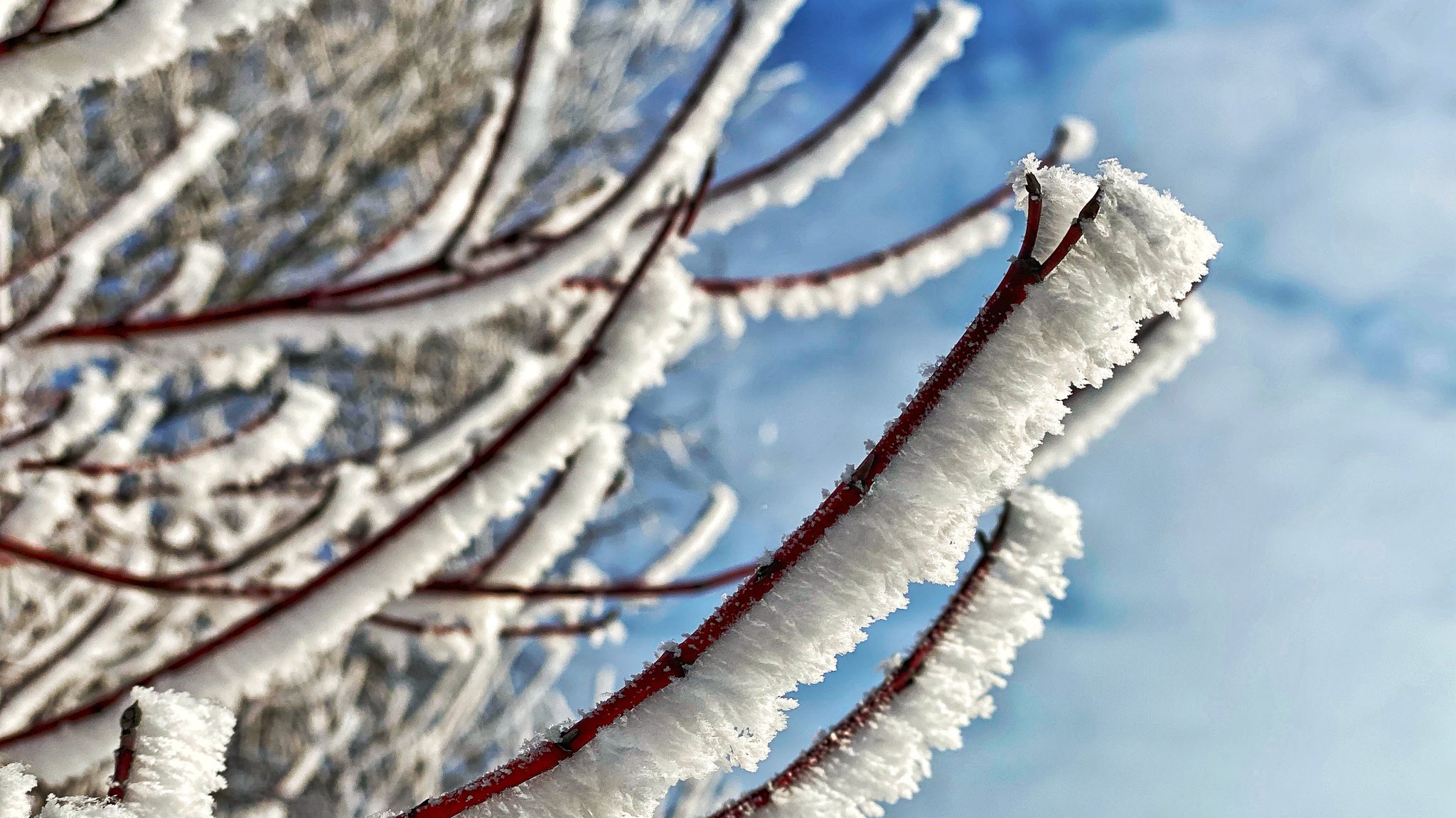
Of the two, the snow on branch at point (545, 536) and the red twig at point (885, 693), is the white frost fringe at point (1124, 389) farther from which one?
the snow on branch at point (545, 536)

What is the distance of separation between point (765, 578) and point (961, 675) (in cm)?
24

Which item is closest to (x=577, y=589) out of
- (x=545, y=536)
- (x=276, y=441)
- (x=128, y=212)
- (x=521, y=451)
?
(x=545, y=536)

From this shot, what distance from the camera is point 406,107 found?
3939 mm

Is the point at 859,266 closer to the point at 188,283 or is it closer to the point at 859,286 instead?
the point at 859,286

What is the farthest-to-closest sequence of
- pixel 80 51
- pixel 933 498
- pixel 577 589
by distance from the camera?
pixel 577 589 → pixel 80 51 → pixel 933 498

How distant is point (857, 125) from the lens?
1384 mm

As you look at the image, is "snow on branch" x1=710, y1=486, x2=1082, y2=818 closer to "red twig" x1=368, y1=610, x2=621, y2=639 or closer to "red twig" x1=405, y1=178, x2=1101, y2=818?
"red twig" x1=405, y1=178, x2=1101, y2=818

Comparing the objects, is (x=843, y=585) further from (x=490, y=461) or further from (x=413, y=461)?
(x=413, y=461)

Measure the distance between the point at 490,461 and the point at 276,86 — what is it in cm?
352

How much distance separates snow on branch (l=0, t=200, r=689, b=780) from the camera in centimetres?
78

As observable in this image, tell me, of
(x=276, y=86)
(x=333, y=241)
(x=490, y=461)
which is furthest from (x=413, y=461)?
(x=276, y=86)

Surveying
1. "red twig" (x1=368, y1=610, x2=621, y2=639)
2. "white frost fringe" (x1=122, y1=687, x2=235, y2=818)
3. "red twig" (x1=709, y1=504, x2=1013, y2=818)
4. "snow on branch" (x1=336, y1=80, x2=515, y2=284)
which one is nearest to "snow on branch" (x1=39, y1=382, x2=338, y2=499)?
"snow on branch" (x1=336, y1=80, x2=515, y2=284)

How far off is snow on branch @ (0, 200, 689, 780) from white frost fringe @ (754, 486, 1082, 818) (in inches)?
17.4

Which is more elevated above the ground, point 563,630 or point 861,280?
point 861,280
